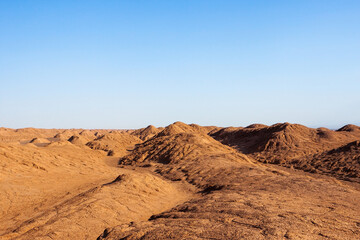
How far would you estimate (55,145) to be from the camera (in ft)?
110

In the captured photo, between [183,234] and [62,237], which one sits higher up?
[183,234]

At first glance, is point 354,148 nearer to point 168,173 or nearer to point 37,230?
point 168,173

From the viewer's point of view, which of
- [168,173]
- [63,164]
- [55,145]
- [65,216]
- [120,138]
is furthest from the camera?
[120,138]

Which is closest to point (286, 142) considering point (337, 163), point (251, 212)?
point (337, 163)

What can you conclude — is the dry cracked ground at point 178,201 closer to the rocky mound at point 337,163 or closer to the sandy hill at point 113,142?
the rocky mound at point 337,163

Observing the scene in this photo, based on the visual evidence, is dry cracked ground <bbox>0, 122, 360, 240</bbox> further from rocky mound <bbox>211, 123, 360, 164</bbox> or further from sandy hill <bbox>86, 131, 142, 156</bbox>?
sandy hill <bbox>86, 131, 142, 156</bbox>

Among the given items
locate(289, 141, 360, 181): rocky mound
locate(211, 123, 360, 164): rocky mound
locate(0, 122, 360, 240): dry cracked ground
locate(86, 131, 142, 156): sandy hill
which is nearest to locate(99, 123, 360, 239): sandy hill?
locate(0, 122, 360, 240): dry cracked ground

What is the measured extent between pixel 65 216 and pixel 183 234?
17.4 feet

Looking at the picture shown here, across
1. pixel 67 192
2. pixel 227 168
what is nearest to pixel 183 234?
pixel 67 192

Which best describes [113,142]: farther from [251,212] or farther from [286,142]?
[251,212]

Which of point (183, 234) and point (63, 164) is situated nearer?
point (183, 234)

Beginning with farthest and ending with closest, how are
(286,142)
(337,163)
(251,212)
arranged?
1. (286,142)
2. (337,163)
3. (251,212)

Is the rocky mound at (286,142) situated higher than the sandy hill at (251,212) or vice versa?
the rocky mound at (286,142)

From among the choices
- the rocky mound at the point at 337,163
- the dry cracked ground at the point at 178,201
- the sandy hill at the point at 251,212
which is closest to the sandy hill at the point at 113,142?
the dry cracked ground at the point at 178,201
